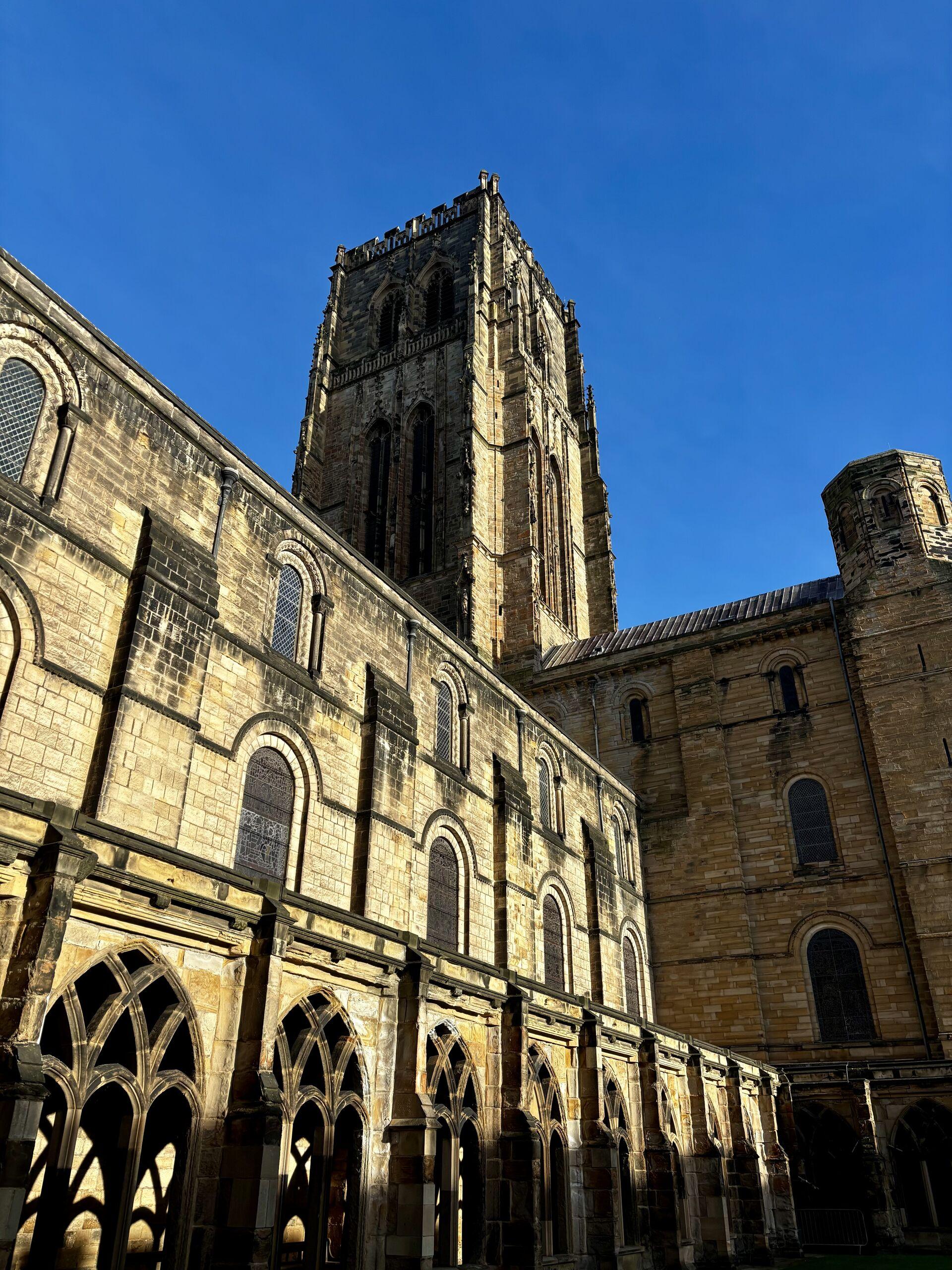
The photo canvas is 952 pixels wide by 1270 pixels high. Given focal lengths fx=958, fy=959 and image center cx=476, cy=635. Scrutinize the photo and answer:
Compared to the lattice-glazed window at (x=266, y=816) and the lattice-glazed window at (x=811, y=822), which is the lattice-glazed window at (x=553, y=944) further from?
the lattice-glazed window at (x=266, y=816)

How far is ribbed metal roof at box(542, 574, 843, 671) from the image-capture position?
34.1 meters

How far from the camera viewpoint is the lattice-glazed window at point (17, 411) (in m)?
13.3

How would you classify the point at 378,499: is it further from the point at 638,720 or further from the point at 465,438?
the point at 638,720

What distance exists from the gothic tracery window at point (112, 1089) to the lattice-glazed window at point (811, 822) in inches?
874

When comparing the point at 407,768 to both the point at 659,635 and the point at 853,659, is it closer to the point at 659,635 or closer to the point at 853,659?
the point at 853,659

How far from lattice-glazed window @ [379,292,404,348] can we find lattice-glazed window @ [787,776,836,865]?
31232 mm

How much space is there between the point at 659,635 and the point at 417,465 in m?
14.7

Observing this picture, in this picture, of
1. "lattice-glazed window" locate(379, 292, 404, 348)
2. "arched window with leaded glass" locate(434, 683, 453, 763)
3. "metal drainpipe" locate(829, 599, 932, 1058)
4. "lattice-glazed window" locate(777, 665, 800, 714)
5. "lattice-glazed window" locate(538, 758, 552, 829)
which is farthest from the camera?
"lattice-glazed window" locate(379, 292, 404, 348)

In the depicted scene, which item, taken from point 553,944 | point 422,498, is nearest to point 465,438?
point 422,498

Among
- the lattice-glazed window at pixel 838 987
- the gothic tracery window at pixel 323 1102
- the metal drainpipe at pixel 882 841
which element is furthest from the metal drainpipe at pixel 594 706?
the gothic tracery window at pixel 323 1102

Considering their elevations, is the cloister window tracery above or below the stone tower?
below

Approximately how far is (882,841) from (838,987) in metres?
4.35

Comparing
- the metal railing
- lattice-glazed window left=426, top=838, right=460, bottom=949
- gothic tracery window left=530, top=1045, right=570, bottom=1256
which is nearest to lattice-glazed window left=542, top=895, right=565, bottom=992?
lattice-glazed window left=426, top=838, right=460, bottom=949

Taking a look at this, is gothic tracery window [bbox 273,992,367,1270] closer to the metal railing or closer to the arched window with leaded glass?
the arched window with leaded glass
